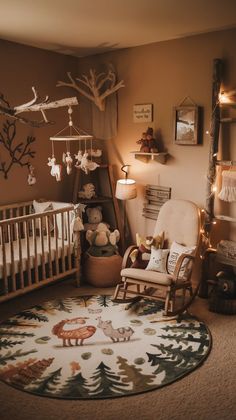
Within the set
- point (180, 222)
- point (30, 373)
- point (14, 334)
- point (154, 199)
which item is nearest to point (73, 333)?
point (14, 334)

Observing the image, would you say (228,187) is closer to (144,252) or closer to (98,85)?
(144,252)

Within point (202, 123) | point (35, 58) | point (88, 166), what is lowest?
point (88, 166)

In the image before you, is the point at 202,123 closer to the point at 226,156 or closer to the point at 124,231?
the point at 226,156

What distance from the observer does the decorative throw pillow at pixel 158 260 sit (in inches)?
145

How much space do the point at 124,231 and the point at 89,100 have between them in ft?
5.50

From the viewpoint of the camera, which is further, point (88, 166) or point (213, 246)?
point (88, 166)

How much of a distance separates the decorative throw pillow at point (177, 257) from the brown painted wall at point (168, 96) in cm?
51

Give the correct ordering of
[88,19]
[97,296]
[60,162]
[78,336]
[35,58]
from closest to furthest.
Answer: [78,336]
[88,19]
[97,296]
[35,58]
[60,162]

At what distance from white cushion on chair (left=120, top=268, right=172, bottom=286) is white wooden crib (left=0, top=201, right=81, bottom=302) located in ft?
2.47

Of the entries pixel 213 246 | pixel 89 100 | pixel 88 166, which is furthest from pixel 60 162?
pixel 213 246

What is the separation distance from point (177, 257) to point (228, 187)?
2.60 ft

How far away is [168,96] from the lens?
13.7ft

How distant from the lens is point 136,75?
14.4ft

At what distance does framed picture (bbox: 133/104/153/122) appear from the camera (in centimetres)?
434
